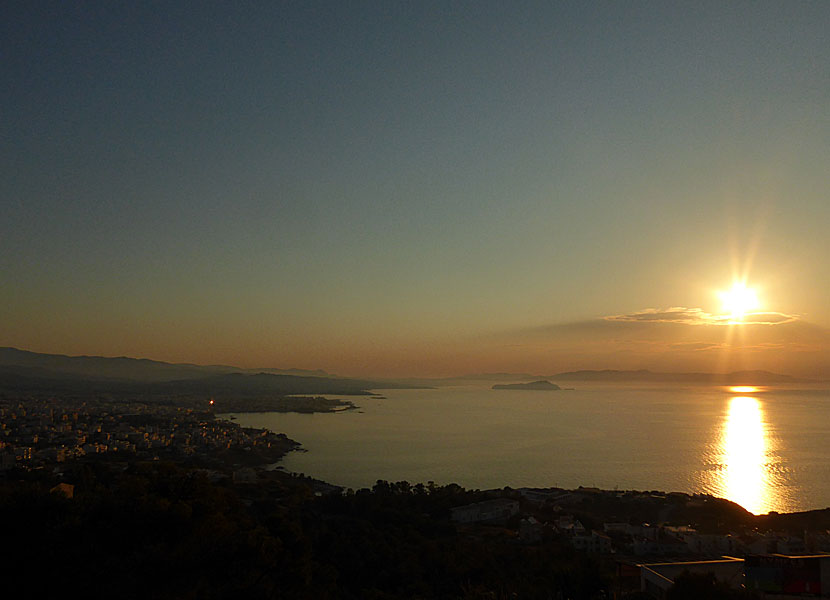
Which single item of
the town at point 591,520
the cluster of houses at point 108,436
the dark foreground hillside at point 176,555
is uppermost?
the dark foreground hillside at point 176,555

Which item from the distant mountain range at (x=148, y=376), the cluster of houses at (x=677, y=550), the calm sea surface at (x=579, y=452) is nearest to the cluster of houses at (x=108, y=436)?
the calm sea surface at (x=579, y=452)

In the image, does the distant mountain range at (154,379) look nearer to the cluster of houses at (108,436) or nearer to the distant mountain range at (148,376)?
the distant mountain range at (148,376)

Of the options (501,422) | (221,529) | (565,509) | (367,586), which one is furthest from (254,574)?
(501,422)

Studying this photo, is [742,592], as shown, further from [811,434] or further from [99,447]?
[811,434]

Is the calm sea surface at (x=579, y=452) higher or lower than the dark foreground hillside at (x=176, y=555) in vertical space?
lower

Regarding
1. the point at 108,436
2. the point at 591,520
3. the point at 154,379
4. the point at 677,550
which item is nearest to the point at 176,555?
the point at 677,550

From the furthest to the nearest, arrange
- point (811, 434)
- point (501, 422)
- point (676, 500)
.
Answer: point (501, 422)
point (811, 434)
point (676, 500)

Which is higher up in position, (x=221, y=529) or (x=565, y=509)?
(x=221, y=529)
